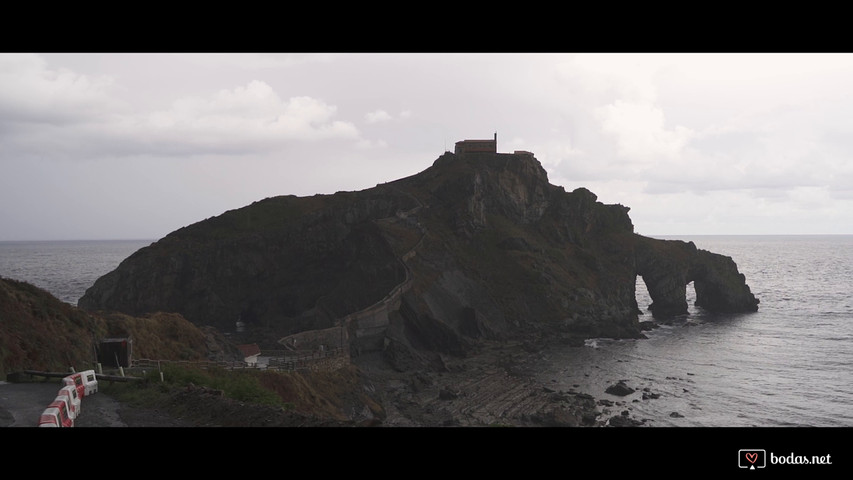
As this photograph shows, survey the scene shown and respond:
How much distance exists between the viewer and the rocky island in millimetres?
68875

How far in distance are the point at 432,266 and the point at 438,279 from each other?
3.76m

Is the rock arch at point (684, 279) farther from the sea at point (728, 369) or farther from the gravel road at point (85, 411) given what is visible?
the gravel road at point (85, 411)

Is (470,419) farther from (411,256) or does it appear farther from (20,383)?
(411,256)

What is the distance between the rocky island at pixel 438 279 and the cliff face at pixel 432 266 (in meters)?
0.28

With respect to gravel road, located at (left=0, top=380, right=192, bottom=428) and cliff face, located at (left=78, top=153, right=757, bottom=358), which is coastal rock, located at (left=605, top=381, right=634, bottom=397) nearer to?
cliff face, located at (left=78, top=153, right=757, bottom=358)

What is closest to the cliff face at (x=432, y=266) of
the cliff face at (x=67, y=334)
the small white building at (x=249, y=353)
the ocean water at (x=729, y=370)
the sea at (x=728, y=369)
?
the sea at (x=728, y=369)

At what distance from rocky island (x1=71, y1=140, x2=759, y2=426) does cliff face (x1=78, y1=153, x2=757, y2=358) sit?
28 centimetres

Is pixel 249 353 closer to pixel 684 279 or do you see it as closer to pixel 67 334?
pixel 67 334

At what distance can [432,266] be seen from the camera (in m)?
95.3

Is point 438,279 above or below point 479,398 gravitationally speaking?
above

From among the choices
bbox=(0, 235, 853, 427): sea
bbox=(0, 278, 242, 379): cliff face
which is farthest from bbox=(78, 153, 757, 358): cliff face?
bbox=(0, 278, 242, 379): cliff face

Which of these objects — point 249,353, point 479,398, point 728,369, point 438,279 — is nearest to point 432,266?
point 438,279
